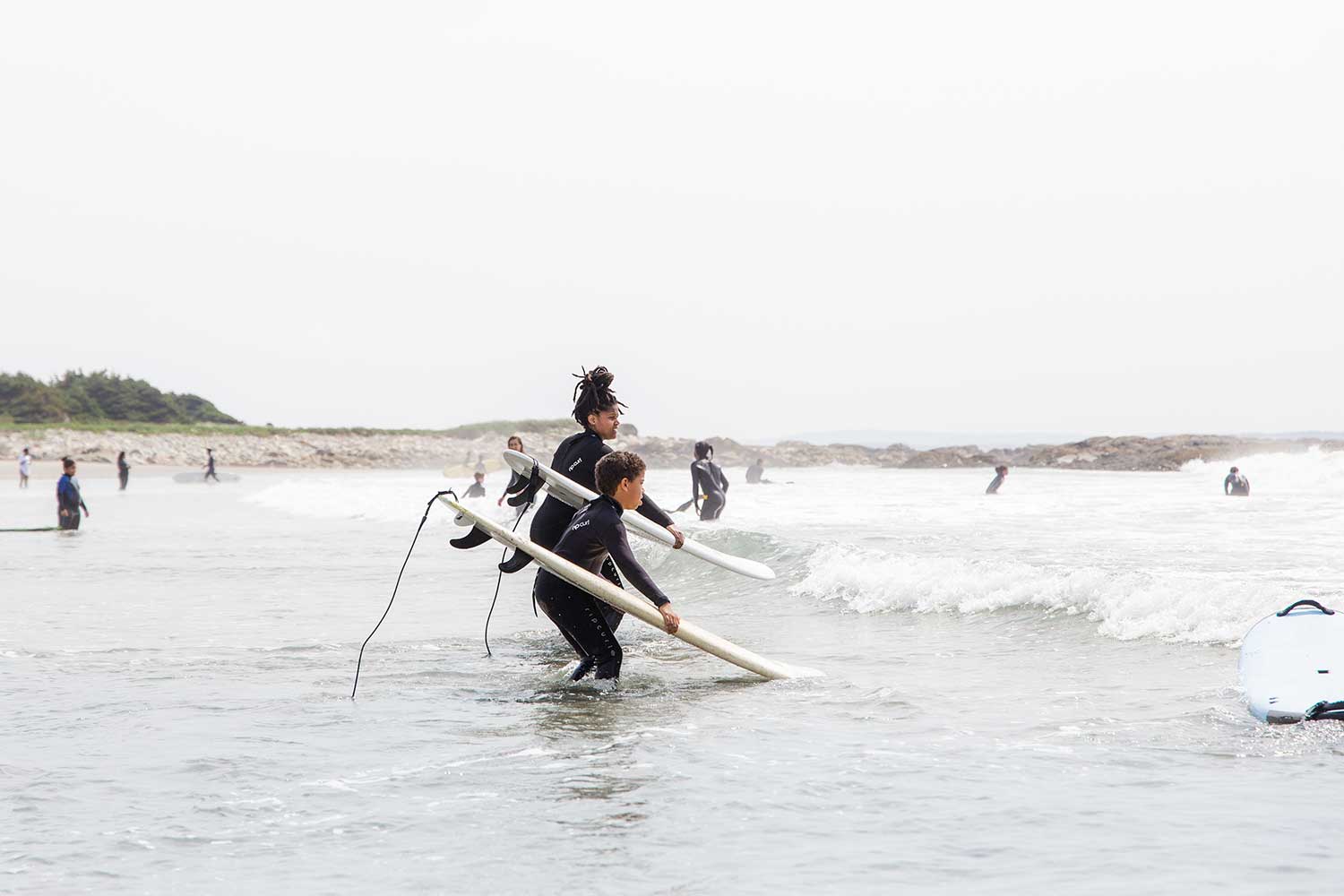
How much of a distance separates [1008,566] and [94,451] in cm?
6657

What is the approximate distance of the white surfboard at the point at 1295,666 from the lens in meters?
5.80

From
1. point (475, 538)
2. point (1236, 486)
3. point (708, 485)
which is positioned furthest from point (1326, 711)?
point (1236, 486)

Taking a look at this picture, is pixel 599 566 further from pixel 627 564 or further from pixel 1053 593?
pixel 1053 593

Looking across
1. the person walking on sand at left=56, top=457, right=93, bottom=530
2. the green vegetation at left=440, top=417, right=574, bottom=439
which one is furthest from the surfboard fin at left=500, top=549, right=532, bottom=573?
the green vegetation at left=440, top=417, right=574, bottom=439

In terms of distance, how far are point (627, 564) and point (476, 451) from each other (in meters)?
86.9

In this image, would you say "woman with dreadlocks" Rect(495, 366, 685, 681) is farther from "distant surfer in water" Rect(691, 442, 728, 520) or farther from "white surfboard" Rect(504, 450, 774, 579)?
"distant surfer in water" Rect(691, 442, 728, 520)

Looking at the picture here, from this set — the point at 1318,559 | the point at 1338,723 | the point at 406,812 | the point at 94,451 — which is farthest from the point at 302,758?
the point at 94,451

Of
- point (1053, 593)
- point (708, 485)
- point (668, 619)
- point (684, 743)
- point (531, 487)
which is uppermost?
point (531, 487)

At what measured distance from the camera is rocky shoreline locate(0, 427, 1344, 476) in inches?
2569

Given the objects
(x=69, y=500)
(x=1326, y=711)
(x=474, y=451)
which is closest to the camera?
(x=1326, y=711)

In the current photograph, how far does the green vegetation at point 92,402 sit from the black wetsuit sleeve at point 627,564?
8094 cm

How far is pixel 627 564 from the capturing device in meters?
6.59

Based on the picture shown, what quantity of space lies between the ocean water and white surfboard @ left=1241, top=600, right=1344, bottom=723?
0.15 metres

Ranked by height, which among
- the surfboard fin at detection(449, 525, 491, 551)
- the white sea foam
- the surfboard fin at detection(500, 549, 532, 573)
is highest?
the surfboard fin at detection(449, 525, 491, 551)
